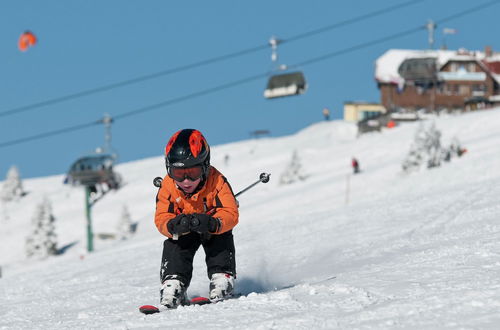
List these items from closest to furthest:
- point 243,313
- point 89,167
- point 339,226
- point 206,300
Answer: point 243,313 → point 206,300 → point 339,226 → point 89,167

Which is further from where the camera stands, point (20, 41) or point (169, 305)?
point (20, 41)

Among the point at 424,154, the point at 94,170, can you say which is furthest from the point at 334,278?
the point at 94,170

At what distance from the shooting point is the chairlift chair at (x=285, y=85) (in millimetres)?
32781

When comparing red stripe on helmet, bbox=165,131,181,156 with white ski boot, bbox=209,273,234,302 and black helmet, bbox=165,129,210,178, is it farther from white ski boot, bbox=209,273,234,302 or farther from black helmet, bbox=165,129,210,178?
white ski boot, bbox=209,273,234,302

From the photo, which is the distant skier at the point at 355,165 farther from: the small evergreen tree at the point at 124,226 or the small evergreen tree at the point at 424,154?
the small evergreen tree at the point at 124,226

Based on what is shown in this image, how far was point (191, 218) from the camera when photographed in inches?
247

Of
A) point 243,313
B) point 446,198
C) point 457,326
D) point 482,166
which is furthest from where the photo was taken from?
point 482,166

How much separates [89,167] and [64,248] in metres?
6.66

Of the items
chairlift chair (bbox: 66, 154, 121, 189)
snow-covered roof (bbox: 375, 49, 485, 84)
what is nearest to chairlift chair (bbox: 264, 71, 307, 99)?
chairlift chair (bbox: 66, 154, 121, 189)

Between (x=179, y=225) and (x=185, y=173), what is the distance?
0.43 m

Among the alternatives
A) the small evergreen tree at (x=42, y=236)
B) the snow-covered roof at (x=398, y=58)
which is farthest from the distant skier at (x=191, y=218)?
the snow-covered roof at (x=398, y=58)

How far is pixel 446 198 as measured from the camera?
14.9m

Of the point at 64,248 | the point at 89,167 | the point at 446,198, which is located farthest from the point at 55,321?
the point at 64,248

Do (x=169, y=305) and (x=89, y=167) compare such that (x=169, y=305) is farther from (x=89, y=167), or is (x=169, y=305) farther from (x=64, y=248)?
(x=64, y=248)
